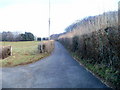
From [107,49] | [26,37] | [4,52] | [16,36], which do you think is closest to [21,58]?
[4,52]

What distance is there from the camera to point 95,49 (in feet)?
47.5

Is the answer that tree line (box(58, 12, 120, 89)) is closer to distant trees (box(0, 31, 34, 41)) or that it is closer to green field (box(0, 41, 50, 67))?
green field (box(0, 41, 50, 67))

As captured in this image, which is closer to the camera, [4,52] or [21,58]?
[21,58]

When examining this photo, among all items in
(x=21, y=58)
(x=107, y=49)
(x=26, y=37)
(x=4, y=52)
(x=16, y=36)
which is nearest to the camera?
(x=107, y=49)

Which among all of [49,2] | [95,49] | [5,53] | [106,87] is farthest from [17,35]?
[106,87]

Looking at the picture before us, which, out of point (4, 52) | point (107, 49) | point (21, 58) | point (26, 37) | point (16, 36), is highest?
point (16, 36)

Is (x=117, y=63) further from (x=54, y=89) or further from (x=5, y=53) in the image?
(x=5, y=53)

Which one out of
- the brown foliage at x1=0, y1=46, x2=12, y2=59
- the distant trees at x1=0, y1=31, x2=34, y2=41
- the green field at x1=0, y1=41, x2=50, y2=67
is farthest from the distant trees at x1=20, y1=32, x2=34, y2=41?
the brown foliage at x1=0, y1=46, x2=12, y2=59

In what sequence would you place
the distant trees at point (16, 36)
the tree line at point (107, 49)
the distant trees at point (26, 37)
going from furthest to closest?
the distant trees at point (26, 37) < the distant trees at point (16, 36) < the tree line at point (107, 49)

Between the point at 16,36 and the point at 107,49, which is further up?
the point at 16,36

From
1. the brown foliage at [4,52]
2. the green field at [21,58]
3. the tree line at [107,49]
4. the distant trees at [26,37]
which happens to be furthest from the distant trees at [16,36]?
the tree line at [107,49]

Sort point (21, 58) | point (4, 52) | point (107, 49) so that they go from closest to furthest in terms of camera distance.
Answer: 1. point (107, 49)
2. point (21, 58)
3. point (4, 52)

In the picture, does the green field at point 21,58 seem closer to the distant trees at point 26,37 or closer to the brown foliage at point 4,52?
the brown foliage at point 4,52

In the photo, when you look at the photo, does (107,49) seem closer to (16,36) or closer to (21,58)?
(21,58)
